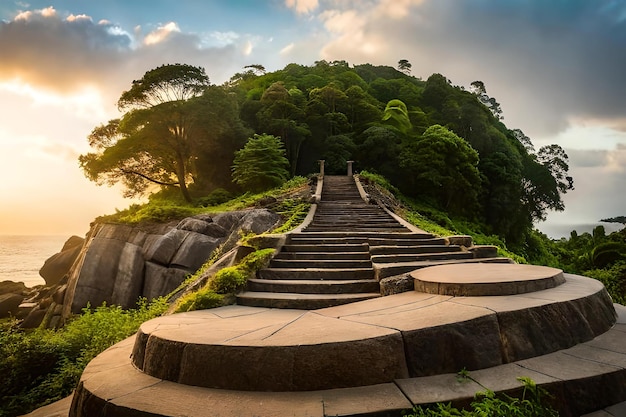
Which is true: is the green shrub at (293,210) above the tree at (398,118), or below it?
below

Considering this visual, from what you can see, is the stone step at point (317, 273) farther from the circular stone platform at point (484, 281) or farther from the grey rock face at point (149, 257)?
the grey rock face at point (149, 257)

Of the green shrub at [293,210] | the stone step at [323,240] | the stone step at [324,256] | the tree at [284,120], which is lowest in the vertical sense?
the stone step at [324,256]

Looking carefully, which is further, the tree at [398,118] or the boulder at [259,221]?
the tree at [398,118]

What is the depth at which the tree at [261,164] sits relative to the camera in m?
20.2

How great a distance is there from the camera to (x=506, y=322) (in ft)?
Result: 9.67

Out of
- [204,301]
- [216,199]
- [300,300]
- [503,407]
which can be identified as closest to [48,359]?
[204,301]

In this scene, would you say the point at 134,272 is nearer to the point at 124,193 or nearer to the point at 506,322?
the point at 124,193

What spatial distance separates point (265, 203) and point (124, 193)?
12.2m

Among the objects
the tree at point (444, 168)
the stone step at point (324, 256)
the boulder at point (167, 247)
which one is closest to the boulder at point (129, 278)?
the boulder at point (167, 247)

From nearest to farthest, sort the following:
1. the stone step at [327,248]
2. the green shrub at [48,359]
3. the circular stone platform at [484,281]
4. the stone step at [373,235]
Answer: the circular stone platform at [484,281]
the green shrub at [48,359]
the stone step at [327,248]
the stone step at [373,235]

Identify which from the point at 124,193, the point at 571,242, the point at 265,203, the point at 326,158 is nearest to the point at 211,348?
the point at 265,203

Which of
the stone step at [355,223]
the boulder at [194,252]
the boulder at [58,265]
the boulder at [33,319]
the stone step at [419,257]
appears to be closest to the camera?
the stone step at [419,257]

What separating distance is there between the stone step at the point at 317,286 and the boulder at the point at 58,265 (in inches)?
726

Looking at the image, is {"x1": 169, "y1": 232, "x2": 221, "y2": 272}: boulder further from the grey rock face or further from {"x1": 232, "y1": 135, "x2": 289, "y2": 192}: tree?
{"x1": 232, "y1": 135, "x2": 289, "y2": 192}: tree
